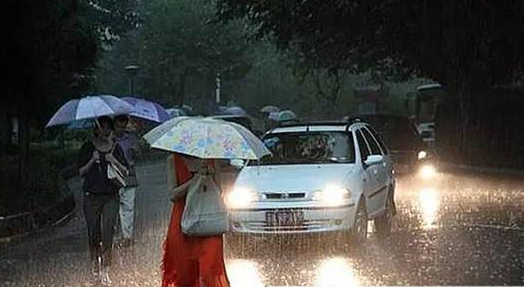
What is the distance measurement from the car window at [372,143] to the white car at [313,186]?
8 centimetres

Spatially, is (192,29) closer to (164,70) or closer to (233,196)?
(164,70)

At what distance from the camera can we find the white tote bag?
312 inches

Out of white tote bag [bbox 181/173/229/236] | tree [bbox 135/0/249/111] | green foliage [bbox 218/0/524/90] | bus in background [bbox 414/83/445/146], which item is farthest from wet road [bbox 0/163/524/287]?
tree [bbox 135/0/249/111]

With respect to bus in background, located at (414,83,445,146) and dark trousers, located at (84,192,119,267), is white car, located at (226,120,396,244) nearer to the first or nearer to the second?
dark trousers, located at (84,192,119,267)

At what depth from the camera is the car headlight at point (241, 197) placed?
12.6m

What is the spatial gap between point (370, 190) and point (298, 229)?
169 centimetres

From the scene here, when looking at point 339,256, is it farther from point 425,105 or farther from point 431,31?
point 425,105

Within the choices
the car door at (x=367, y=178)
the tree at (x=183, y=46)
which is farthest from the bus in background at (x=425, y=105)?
the car door at (x=367, y=178)

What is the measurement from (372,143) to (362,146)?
84cm

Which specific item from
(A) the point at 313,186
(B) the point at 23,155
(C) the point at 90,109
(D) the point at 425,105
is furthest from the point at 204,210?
(D) the point at 425,105

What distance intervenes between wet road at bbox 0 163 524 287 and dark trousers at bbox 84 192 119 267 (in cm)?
35

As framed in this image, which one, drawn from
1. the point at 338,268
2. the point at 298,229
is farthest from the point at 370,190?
the point at 338,268

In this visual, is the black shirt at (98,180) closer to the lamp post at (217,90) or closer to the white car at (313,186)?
the white car at (313,186)

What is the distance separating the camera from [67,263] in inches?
479
